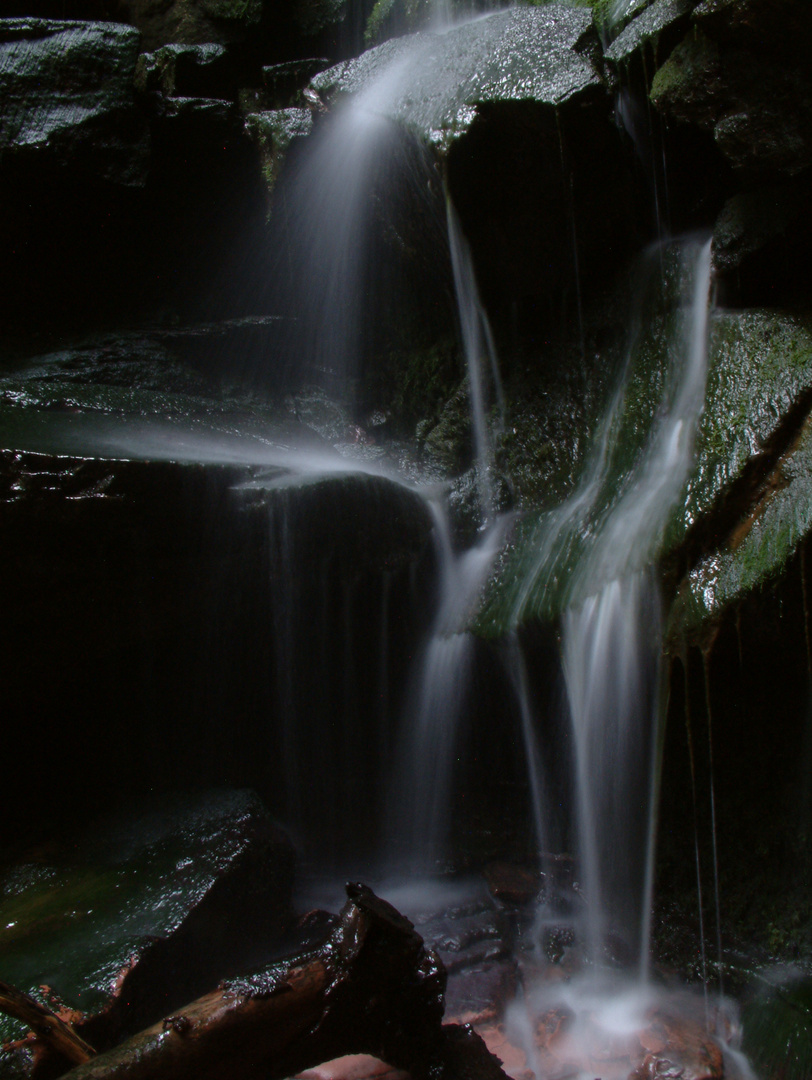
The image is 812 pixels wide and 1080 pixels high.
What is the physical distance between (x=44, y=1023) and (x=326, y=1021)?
79cm

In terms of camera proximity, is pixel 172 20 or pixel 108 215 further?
pixel 172 20

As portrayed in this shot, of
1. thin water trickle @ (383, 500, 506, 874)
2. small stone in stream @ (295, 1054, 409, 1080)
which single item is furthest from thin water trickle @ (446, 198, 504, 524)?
small stone in stream @ (295, 1054, 409, 1080)

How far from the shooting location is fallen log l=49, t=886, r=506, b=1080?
1.65m

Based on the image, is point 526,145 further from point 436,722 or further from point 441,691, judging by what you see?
point 436,722

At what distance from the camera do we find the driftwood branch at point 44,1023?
1.67 meters

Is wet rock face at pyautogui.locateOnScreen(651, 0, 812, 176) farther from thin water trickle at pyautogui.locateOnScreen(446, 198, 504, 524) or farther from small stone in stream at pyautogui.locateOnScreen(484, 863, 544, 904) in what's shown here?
small stone in stream at pyautogui.locateOnScreen(484, 863, 544, 904)

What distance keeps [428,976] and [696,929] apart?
5.29ft

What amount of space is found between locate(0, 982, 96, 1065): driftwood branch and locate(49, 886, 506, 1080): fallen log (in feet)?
0.60

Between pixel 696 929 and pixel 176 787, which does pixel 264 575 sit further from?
pixel 696 929

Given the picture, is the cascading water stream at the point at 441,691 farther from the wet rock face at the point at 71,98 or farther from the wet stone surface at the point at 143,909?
the wet rock face at the point at 71,98

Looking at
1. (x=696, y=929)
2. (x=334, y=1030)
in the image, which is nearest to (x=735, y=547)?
(x=696, y=929)

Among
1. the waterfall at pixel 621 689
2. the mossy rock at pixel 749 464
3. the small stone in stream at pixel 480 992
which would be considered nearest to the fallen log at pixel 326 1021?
the small stone in stream at pixel 480 992

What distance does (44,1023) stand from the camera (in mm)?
1806

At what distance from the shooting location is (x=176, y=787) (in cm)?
423
